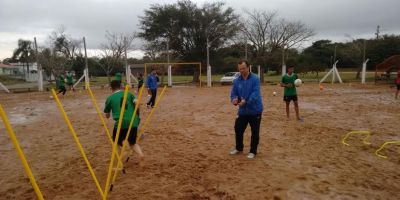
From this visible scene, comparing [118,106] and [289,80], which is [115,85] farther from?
[289,80]

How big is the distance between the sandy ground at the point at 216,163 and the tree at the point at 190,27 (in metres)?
25.5

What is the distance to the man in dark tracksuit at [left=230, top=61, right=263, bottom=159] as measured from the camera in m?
5.56

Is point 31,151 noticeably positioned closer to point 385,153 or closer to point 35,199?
point 35,199

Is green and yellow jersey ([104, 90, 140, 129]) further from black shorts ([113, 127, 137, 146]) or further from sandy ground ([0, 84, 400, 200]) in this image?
sandy ground ([0, 84, 400, 200])

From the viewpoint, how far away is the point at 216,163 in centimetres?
546

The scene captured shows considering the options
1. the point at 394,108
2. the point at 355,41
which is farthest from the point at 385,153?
the point at 355,41

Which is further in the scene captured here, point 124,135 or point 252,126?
point 252,126

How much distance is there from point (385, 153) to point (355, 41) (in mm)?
38241

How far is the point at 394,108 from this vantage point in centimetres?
1172

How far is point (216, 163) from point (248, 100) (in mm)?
1218

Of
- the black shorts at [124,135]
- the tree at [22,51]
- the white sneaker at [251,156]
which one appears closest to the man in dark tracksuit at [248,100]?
the white sneaker at [251,156]

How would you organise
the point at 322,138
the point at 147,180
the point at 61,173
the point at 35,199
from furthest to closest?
the point at 322,138
the point at 61,173
the point at 147,180
the point at 35,199

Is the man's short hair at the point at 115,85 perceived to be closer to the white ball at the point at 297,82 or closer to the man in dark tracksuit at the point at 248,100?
the man in dark tracksuit at the point at 248,100

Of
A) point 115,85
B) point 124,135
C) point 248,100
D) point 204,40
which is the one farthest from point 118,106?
point 204,40
